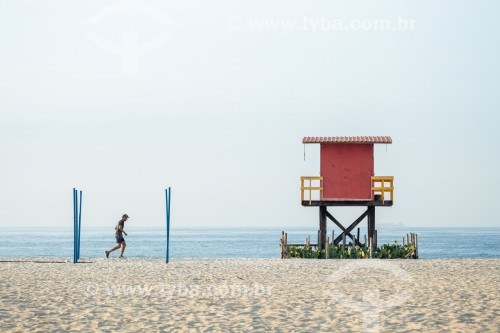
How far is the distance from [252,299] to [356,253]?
60.8 ft

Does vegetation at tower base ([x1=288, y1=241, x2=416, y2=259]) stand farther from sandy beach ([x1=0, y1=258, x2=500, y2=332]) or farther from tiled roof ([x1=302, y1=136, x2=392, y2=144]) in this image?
sandy beach ([x1=0, y1=258, x2=500, y2=332])

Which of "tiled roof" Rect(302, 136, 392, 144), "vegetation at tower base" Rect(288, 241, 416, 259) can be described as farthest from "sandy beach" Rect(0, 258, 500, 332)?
"tiled roof" Rect(302, 136, 392, 144)

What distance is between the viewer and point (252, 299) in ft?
53.5

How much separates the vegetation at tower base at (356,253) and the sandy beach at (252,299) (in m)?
7.95

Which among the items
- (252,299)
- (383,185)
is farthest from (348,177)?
(252,299)

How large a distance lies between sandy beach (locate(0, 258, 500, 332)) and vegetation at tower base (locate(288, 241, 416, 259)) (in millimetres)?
7953

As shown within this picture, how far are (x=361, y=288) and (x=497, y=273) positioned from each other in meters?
7.30

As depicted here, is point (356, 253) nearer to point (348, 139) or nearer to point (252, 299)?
point (348, 139)

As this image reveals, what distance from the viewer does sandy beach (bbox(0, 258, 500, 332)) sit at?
12.8m

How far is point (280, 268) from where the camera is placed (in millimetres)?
25953

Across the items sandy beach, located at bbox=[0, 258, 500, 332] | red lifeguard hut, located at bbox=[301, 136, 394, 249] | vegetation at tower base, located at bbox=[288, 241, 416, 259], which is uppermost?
red lifeguard hut, located at bbox=[301, 136, 394, 249]

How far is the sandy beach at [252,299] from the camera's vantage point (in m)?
12.8

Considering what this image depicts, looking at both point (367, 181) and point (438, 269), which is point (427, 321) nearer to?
point (438, 269)

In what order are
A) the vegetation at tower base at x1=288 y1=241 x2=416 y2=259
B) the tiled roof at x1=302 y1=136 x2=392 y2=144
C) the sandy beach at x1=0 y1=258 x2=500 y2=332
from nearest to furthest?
1. the sandy beach at x1=0 y1=258 x2=500 y2=332
2. the vegetation at tower base at x1=288 y1=241 x2=416 y2=259
3. the tiled roof at x1=302 y1=136 x2=392 y2=144
